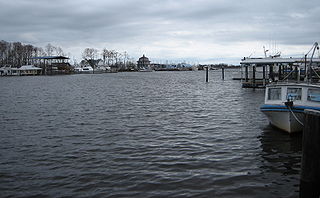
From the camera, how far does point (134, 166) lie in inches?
522

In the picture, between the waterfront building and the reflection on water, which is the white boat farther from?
the waterfront building

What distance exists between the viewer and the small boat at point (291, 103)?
1647 centimetres

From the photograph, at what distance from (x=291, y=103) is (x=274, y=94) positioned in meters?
2.08

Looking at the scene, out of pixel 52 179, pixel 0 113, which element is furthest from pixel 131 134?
pixel 0 113

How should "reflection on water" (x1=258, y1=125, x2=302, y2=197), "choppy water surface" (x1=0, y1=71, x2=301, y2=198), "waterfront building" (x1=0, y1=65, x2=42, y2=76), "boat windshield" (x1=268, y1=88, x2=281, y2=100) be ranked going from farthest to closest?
"waterfront building" (x1=0, y1=65, x2=42, y2=76)
"boat windshield" (x1=268, y1=88, x2=281, y2=100)
"reflection on water" (x1=258, y1=125, x2=302, y2=197)
"choppy water surface" (x1=0, y1=71, x2=301, y2=198)

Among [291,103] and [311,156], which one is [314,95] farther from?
[311,156]

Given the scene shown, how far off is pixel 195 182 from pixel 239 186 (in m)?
1.60

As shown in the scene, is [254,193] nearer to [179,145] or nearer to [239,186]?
[239,186]

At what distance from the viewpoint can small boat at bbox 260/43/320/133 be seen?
54.0 ft

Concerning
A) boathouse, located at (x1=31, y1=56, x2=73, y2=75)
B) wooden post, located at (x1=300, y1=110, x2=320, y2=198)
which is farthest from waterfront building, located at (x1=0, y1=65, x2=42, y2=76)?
wooden post, located at (x1=300, y1=110, x2=320, y2=198)

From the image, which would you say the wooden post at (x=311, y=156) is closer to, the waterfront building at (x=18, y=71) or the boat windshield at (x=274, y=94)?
the boat windshield at (x=274, y=94)

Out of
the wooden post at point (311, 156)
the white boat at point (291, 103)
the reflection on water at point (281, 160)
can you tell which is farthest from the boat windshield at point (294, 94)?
the wooden post at point (311, 156)

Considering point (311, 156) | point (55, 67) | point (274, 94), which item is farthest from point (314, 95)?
point (55, 67)

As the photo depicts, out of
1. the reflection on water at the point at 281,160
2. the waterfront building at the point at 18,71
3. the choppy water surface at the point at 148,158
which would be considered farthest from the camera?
the waterfront building at the point at 18,71
